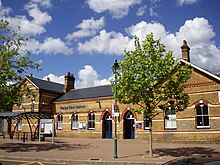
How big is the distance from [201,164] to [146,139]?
959 inches

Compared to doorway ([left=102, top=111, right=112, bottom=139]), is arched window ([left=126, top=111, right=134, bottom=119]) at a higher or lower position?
higher

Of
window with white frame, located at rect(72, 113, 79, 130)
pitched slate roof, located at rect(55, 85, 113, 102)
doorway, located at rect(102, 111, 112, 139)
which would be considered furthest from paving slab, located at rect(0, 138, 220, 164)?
window with white frame, located at rect(72, 113, 79, 130)

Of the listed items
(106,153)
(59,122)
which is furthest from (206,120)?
(59,122)

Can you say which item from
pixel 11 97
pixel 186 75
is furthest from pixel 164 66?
pixel 11 97

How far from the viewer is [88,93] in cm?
3547

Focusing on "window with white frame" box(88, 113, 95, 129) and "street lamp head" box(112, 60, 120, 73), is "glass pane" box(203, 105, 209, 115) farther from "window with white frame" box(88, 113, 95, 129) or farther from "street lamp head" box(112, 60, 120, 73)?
"window with white frame" box(88, 113, 95, 129)

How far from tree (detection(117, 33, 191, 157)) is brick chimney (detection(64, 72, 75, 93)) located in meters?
26.6

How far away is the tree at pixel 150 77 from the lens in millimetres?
14273

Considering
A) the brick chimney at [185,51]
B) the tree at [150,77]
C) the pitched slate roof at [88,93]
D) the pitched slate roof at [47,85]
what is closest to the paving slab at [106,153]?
the tree at [150,77]

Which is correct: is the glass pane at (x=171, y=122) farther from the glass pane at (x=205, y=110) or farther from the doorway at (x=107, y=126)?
the doorway at (x=107, y=126)

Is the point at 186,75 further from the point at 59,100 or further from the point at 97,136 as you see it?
the point at 59,100

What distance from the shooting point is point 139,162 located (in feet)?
41.6

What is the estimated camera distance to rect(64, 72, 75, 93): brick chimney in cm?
4069

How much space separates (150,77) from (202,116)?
11.7m
